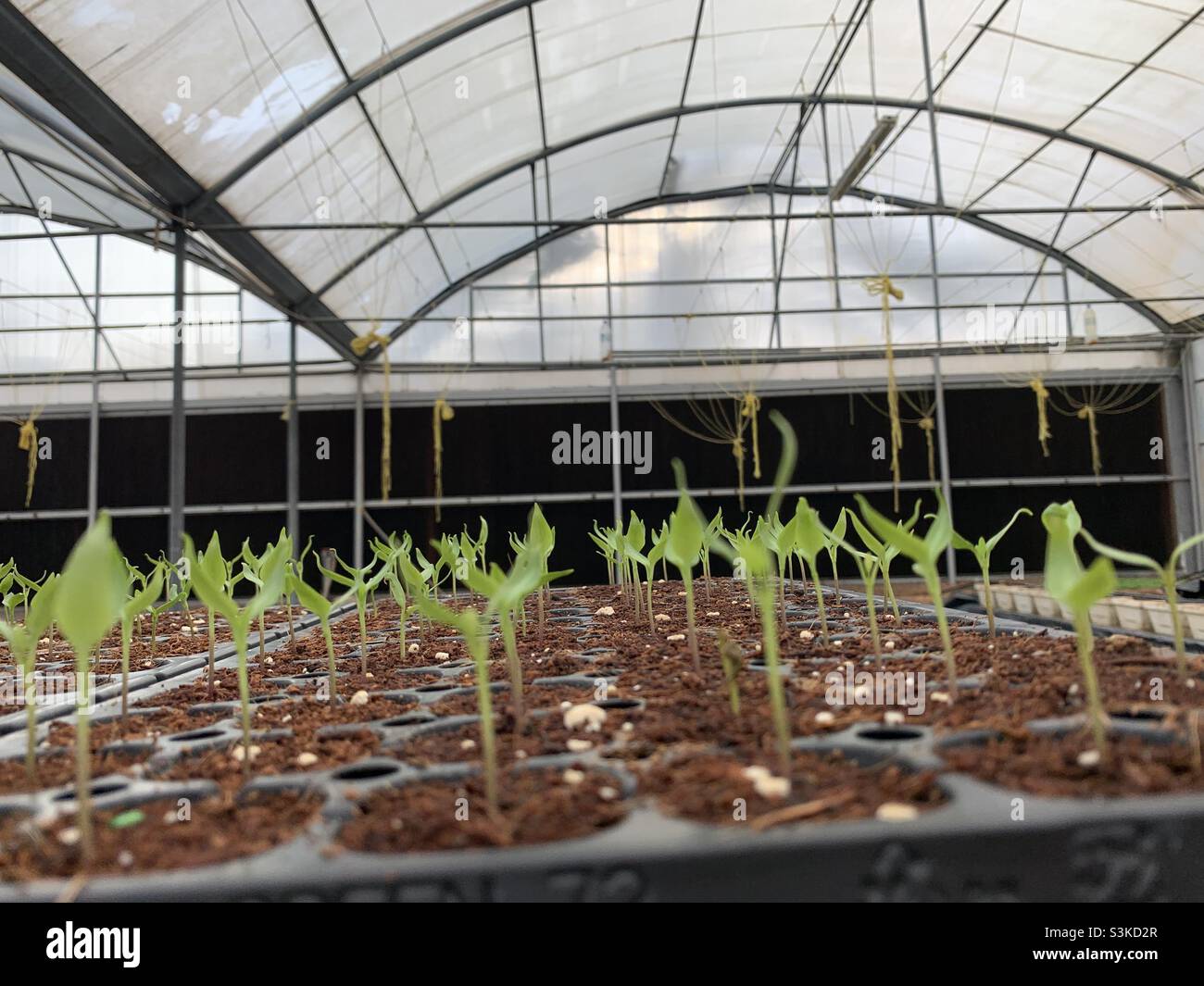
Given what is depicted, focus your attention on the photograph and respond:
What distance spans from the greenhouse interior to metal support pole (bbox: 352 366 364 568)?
0.04m

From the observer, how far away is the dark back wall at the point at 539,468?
26.0ft

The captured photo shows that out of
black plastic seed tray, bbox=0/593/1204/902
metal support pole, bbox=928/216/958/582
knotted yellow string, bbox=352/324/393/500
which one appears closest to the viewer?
black plastic seed tray, bbox=0/593/1204/902

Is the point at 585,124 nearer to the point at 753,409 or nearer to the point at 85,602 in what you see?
the point at 753,409

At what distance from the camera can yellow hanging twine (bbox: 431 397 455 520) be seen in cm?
757

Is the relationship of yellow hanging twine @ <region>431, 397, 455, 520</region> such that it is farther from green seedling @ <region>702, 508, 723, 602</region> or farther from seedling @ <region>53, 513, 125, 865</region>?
seedling @ <region>53, 513, 125, 865</region>

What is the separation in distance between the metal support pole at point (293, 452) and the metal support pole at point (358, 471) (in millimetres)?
512

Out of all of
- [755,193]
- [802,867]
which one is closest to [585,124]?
[755,193]

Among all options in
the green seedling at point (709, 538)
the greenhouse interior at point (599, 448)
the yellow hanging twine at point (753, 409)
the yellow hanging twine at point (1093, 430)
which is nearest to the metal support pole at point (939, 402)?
the greenhouse interior at point (599, 448)

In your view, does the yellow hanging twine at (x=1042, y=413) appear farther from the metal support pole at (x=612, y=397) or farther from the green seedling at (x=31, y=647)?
the green seedling at (x=31, y=647)

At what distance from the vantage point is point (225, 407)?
317 inches

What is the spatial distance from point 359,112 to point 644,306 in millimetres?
3591

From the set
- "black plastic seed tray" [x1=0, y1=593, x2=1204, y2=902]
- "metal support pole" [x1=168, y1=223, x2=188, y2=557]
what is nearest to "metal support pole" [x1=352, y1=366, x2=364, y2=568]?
"metal support pole" [x1=168, y1=223, x2=188, y2=557]

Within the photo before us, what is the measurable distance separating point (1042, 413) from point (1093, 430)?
1.02m

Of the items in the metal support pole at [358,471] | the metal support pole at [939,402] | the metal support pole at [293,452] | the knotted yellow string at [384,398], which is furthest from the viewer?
the metal support pole at [939,402]
